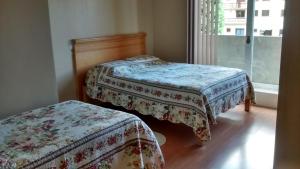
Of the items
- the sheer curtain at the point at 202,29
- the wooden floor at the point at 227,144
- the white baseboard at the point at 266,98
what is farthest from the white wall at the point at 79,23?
the white baseboard at the point at 266,98

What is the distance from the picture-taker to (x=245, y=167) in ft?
8.19

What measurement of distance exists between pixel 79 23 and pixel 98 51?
431mm

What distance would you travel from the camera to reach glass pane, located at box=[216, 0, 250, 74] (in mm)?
4180

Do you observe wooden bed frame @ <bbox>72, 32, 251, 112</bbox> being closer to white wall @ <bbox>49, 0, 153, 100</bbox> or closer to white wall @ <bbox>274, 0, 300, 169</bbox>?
white wall @ <bbox>49, 0, 153, 100</bbox>

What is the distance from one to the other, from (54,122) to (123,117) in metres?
0.45

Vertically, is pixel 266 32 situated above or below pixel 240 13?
below

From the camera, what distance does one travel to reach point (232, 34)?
4.29 meters

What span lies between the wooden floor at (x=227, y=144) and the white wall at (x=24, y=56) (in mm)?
1229

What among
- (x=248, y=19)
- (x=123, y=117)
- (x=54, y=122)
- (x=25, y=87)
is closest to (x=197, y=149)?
(x=123, y=117)

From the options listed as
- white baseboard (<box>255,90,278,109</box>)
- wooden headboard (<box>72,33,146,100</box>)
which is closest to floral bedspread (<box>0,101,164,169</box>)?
wooden headboard (<box>72,33,146,100</box>)

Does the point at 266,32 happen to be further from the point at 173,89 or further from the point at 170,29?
the point at 173,89

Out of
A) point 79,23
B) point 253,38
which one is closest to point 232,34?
point 253,38

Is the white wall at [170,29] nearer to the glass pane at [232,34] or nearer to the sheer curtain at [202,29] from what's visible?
the sheer curtain at [202,29]

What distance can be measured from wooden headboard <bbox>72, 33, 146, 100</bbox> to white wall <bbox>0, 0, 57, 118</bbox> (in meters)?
1.35
